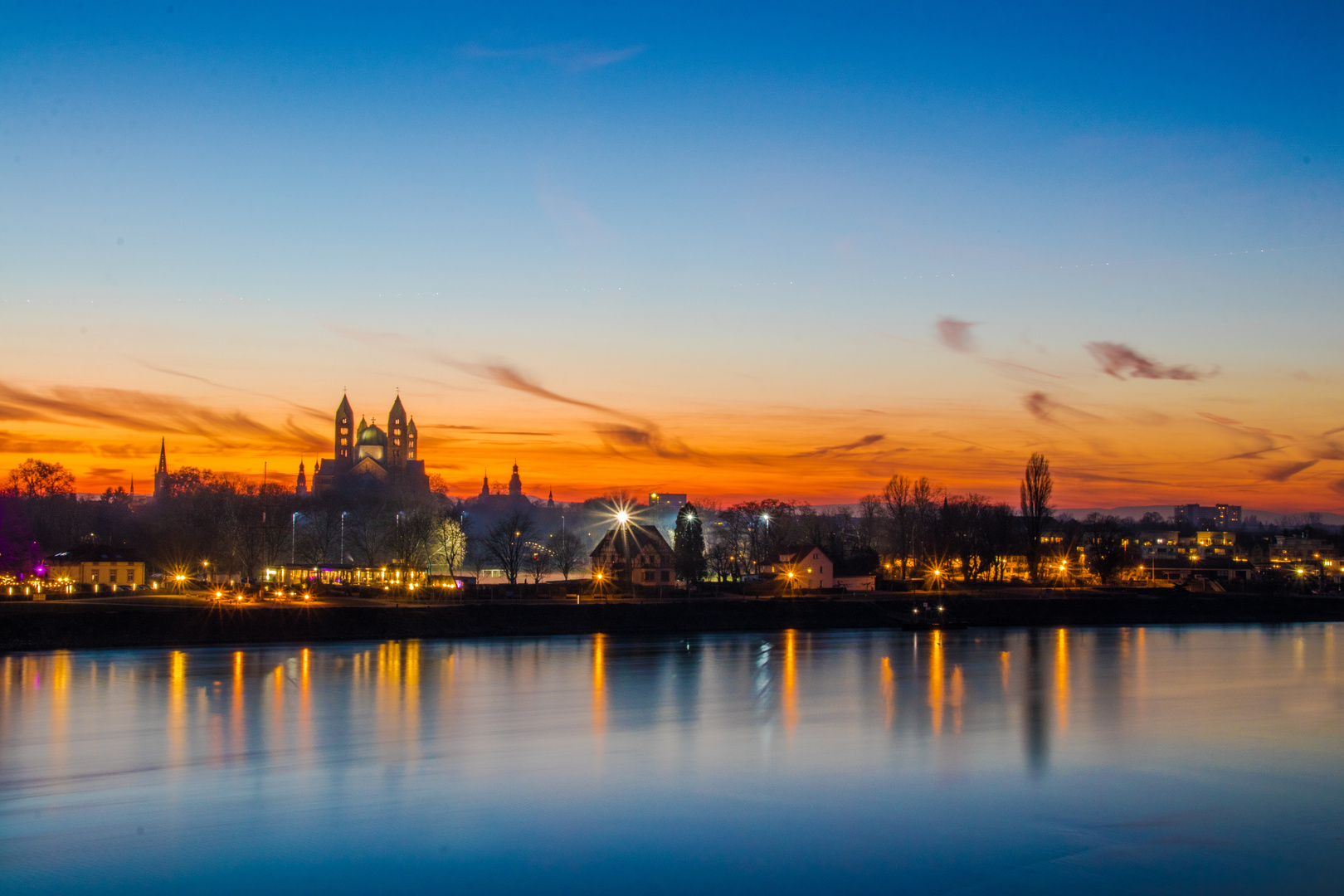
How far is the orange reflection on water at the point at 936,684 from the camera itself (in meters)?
31.1

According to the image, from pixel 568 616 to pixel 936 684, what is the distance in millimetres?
27656

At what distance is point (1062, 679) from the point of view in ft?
138

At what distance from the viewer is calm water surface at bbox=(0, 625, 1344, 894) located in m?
16.0

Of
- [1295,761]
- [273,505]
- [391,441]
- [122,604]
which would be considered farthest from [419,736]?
[391,441]

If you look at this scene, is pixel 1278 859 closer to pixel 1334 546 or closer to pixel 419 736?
pixel 419 736

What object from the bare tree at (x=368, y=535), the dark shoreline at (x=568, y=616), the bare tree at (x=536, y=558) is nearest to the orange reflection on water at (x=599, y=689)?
the dark shoreline at (x=568, y=616)

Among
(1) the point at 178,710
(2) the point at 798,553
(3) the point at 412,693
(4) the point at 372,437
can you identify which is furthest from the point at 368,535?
(4) the point at 372,437

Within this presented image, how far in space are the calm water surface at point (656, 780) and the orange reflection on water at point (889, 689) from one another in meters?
0.21

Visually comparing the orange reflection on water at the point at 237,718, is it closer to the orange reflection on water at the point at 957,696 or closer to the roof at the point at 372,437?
the orange reflection on water at the point at 957,696

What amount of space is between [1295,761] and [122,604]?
55.1 m

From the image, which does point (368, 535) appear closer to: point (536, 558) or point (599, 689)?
point (536, 558)

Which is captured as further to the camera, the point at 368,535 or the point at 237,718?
the point at 368,535

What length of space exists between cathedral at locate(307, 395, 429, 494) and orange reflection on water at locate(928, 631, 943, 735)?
8670cm

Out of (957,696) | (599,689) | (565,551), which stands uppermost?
(565,551)
